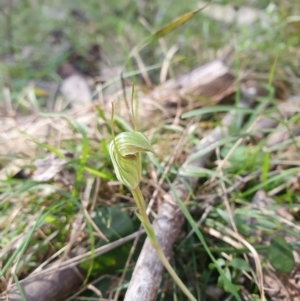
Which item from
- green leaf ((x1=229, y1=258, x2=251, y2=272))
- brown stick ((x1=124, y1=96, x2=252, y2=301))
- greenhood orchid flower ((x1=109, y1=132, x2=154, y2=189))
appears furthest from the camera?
green leaf ((x1=229, y1=258, x2=251, y2=272))

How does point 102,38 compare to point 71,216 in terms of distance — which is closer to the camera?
point 71,216

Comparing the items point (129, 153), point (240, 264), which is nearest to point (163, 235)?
point (240, 264)

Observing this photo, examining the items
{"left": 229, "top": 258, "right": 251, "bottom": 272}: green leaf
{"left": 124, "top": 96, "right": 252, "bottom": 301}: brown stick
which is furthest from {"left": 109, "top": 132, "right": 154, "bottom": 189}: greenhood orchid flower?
{"left": 229, "top": 258, "right": 251, "bottom": 272}: green leaf

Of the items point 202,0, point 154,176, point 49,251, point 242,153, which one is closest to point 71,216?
point 49,251

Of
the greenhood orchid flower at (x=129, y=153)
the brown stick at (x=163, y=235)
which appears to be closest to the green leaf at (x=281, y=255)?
the brown stick at (x=163, y=235)

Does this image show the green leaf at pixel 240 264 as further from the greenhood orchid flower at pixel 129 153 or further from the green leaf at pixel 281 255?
the greenhood orchid flower at pixel 129 153

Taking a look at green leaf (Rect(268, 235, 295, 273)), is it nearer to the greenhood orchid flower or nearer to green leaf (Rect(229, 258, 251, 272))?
green leaf (Rect(229, 258, 251, 272))

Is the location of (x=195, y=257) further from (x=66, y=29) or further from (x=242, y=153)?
(x=66, y=29)
